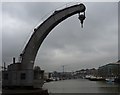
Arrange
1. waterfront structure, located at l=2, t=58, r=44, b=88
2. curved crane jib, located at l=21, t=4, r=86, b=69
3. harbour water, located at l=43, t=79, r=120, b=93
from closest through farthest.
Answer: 1. waterfront structure, located at l=2, t=58, r=44, b=88
2. curved crane jib, located at l=21, t=4, r=86, b=69
3. harbour water, located at l=43, t=79, r=120, b=93

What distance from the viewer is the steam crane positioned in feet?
91.9

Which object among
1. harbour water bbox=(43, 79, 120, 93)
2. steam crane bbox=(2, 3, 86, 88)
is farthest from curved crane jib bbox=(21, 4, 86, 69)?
harbour water bbox=(43, 79, 120, 93)

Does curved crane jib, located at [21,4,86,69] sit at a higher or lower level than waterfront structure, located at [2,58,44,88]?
higher

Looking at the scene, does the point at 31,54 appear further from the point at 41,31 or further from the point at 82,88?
the point at 82,88

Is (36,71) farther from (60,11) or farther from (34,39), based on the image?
(60,11)

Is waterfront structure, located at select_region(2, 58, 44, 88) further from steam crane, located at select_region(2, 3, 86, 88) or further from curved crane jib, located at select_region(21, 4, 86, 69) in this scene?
curved crane jib, located at select_region(21, 4, 86, 69)

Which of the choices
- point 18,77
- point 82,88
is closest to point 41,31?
point 18,77

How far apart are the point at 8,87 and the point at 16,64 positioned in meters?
2.71

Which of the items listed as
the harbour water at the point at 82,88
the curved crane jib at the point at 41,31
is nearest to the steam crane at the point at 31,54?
the curved crane jib at the point at 41,31

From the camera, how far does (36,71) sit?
2952 centimetres

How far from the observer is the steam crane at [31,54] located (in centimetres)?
2802

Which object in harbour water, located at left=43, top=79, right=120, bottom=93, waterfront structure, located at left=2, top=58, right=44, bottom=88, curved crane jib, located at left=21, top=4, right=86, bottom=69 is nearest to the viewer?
waterfront structure, located at left=2, top=58, right=44, bottom=88

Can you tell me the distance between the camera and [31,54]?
2872cm

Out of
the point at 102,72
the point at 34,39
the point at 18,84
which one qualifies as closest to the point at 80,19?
the point at 34,39
